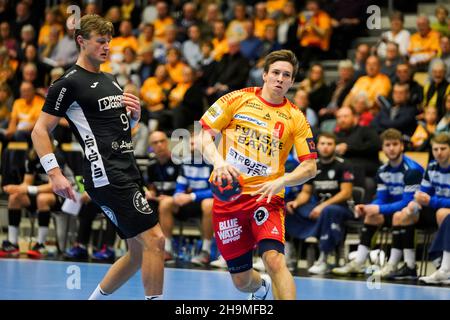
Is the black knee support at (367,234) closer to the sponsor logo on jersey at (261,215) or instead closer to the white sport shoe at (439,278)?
the white sport shoe at (439,278)

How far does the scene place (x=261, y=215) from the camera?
695 centimetres

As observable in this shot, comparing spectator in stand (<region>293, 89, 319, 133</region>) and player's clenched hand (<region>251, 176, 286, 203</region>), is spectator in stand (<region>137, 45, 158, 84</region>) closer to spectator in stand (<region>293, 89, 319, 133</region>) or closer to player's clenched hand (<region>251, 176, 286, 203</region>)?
spectator in stand (<region>293, 89, 319, 133</region>)

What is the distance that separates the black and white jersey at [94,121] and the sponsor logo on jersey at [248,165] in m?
0.80

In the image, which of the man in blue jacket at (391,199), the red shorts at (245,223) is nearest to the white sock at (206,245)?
the man in blue jacket at (391,199)

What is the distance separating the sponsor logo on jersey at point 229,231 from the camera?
714 centimetres

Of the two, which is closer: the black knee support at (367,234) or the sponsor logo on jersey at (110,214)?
the sponsor logo on jersey at (110,214)

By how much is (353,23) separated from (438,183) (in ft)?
19.7

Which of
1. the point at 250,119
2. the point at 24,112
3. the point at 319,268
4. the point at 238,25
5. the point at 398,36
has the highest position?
the point at 238,25

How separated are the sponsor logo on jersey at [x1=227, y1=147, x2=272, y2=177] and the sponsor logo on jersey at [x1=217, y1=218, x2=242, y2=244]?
0.40m

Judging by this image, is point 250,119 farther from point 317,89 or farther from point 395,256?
point 317,89

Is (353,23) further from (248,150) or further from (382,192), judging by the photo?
(248,150)

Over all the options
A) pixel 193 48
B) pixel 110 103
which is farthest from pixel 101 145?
pixel 193 48

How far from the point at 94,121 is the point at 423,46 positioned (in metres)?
9.12
